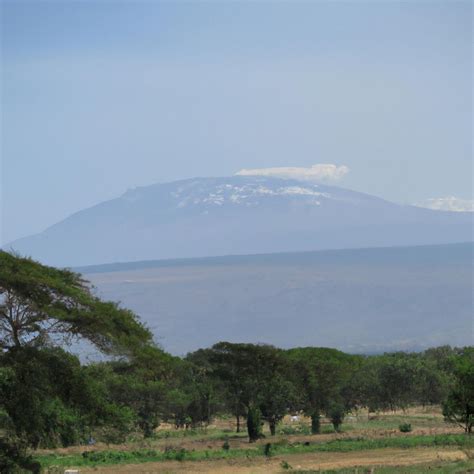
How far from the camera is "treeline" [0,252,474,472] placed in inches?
1081

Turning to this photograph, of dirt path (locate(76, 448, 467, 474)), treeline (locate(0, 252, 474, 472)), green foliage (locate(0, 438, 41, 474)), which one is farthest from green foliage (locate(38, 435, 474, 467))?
green foliage (locate(0, 438, 41, 474))

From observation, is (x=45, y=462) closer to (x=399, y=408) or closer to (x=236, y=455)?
(x=236, y=455)

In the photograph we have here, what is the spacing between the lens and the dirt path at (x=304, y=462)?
33.3m

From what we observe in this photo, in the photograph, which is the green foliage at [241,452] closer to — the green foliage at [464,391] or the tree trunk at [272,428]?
the green foliage at [464,391]

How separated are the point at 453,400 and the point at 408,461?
296 inches

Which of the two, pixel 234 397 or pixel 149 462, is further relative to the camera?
pixel 234 397

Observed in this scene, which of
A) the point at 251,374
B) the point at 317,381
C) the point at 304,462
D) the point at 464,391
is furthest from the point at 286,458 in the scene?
the point at 317,381

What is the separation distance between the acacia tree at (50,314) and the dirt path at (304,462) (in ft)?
24.9

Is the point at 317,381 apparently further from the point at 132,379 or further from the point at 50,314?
the point at 50,314

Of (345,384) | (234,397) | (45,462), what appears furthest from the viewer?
(345,384)

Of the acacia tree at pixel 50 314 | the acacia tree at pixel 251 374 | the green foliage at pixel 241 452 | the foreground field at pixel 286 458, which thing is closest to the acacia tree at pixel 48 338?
the acacia tree at pixel 50 314

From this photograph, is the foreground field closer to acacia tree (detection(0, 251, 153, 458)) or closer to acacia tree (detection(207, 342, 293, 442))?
acacia tree (detection(0, 251, 153, 458))

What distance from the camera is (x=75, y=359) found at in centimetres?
2841

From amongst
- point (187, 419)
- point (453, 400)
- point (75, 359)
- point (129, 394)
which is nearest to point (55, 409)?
point (75, 359)
